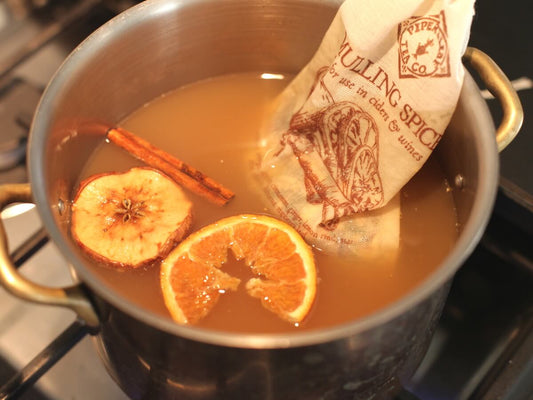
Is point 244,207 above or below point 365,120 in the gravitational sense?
below

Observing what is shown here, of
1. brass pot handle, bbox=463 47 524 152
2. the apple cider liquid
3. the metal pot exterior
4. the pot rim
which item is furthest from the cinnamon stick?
brass pot handle, bbox=463 47 524 152

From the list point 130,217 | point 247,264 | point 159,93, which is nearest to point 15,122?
point 159,93

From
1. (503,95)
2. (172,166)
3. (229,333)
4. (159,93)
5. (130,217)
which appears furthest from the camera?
(159,93)

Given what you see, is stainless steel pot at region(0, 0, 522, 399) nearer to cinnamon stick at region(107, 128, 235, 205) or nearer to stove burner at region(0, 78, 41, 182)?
cinnamon stick at region(107, 128, 235, 205)

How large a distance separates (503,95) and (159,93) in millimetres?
639

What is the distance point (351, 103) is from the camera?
996 mm

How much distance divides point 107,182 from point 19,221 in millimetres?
259

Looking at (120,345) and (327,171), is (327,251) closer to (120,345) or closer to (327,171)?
(327,171)

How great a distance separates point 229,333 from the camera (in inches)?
25.4

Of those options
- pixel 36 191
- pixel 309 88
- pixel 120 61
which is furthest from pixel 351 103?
pixel 36 191

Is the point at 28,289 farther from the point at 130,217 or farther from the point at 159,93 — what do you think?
the point at 159,93

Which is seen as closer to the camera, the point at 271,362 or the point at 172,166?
the point at 271,362

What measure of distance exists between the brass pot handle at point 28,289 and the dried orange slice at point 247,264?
0.46 feet

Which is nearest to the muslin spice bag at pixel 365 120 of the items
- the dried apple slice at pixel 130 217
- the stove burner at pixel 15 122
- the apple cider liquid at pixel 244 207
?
the apple cider liquid at pixel 244 207
